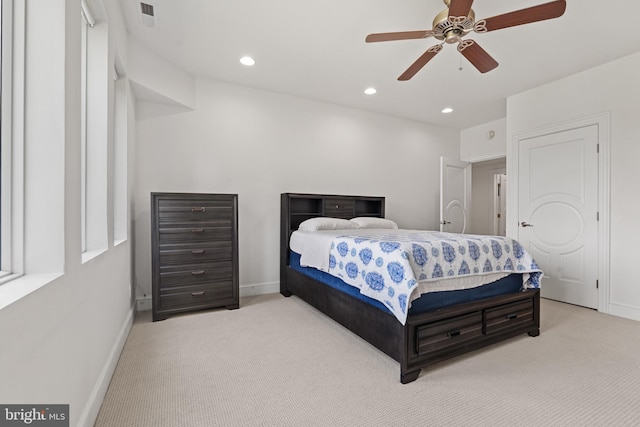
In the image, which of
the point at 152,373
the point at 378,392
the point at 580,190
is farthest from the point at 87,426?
the point at 580,190

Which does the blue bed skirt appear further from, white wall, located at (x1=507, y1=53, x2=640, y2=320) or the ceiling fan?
the ceiling fan

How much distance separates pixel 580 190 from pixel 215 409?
4.24m

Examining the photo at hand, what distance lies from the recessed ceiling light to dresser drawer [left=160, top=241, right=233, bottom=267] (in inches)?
77.7

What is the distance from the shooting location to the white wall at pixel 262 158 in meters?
3.30

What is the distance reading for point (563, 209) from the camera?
3514 mm

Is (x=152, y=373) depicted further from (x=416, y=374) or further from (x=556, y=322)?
(x=556, y=322)

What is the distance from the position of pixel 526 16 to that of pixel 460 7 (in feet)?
1.43

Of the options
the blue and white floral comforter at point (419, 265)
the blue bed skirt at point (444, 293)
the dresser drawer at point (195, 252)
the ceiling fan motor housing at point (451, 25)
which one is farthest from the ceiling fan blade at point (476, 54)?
the dresser drawer at point (195, 252)

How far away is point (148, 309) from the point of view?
3.23 meters

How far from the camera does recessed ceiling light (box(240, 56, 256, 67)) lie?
3086 mm

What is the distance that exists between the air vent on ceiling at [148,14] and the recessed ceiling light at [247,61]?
0.83 metres

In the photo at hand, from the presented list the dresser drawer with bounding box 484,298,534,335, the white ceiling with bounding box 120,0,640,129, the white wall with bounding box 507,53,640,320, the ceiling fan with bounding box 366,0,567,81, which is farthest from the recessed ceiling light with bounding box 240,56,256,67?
the white wall with bounding box 507,53,640,320

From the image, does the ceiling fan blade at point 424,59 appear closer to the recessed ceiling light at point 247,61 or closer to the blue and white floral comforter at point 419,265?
the blue and white floral comforter at point 419,265

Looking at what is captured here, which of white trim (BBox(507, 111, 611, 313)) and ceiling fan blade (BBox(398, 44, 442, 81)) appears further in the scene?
white trim (BBox(507, 111, 611, 313))
